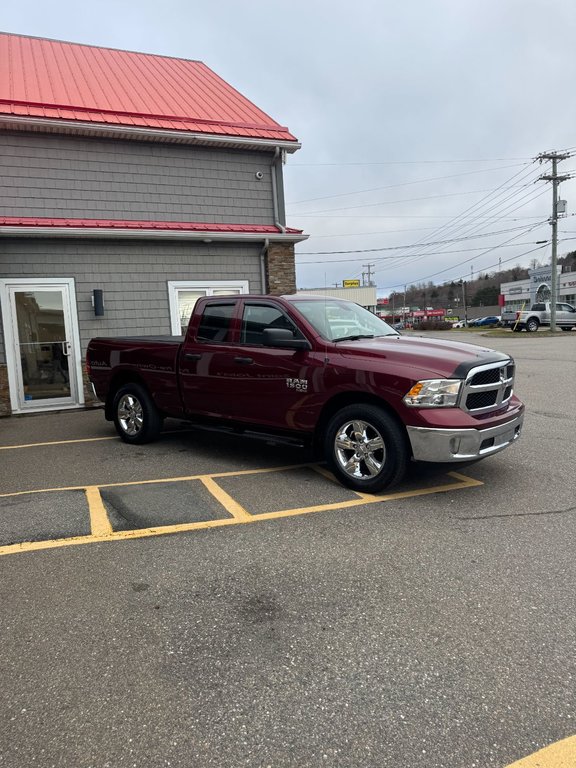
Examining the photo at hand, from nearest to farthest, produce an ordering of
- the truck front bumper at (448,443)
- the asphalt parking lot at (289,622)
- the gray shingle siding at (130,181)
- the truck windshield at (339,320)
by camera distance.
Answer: the asphalt parking lot at (289,622)
the truck front bumper at (448,443)
the truck windshield at (339,320)
the gray shingle siding at (130,181)

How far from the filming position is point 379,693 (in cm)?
232

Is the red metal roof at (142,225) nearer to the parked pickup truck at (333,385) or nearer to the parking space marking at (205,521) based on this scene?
the parked pickup truck at (333,385)

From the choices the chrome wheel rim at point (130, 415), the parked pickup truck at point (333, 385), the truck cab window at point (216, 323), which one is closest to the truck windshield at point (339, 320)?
the parked pickup truck at point (333, 385)

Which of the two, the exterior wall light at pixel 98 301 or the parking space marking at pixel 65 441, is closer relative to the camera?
the parking space marking at pixel 65 441

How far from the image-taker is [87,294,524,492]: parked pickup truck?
4508 mm

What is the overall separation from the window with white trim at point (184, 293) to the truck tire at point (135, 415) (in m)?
3.47

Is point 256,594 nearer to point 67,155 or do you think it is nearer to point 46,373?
point 46,373

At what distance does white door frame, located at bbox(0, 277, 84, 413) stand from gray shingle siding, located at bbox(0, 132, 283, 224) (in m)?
1.33

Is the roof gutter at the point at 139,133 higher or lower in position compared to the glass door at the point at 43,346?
higher

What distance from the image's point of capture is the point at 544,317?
35625 millimetres

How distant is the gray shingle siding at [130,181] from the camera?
9.84m

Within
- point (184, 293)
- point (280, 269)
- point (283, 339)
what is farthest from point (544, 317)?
point (283, 339)

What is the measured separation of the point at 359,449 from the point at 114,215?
7896mm

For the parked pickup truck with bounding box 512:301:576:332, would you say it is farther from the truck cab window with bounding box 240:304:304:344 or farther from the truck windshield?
the truck cab window with bounding box 240:304:304:344
